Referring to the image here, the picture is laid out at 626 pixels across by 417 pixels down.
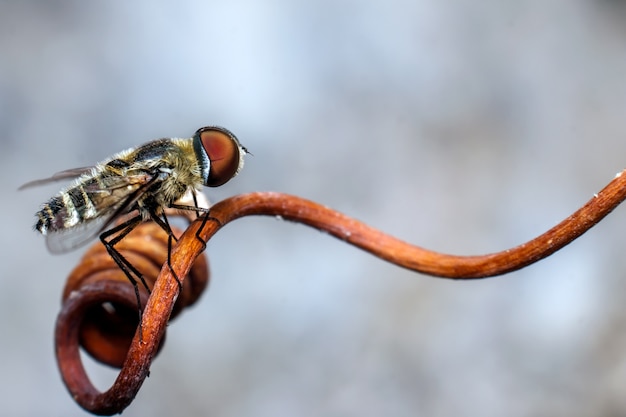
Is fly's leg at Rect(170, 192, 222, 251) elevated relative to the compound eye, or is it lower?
lower

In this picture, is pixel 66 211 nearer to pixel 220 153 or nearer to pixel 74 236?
pixel 74 236

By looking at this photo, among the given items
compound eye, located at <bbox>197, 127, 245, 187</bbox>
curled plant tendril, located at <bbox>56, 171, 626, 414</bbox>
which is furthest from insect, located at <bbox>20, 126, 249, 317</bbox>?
curled plant tendril, located at <bbox>56, 171, 626, 414</bbox>

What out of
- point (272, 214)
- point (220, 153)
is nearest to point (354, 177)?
point (220, 153)

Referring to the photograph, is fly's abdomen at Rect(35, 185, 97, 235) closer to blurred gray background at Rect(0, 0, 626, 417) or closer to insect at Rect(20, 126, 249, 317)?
insect at Rect(20, 126, 249, 317)

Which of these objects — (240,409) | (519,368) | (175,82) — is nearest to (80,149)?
(175,82)

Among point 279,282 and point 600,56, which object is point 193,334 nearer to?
point 279,282

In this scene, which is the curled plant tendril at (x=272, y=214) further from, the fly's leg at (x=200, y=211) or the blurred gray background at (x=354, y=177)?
the blurred gray background at (x=354, y=177)
